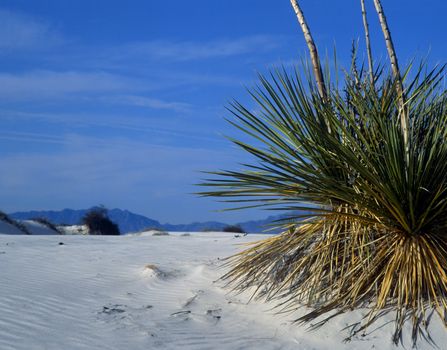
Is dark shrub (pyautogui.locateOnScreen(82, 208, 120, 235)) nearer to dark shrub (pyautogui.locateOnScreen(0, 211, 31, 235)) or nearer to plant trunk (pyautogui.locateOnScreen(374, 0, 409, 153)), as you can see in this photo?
dark shrub (pyautogui.locateOnScreen(0, 211, 31, 235))

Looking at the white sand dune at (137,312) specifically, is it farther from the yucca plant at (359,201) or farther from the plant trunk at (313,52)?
the plant trunk at (313,52)

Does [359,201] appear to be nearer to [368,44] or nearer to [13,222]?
[368,44]

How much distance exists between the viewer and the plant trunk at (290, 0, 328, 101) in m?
5.65

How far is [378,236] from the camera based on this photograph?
4.80 metres

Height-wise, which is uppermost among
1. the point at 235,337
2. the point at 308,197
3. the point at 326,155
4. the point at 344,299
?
the point at 326,155

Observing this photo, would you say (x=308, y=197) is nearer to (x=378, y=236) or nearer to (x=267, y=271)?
(x=378, y=236)

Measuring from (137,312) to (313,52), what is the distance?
3.30 meters

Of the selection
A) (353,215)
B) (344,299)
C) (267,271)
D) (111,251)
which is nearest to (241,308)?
(267,271)

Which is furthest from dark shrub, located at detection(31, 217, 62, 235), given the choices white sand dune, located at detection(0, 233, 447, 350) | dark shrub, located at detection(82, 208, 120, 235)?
white sand dune, located at detection(0, 233, 447, 350)

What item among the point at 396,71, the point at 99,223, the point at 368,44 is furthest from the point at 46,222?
the point at 396,71

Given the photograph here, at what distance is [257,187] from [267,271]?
1104 millimetres

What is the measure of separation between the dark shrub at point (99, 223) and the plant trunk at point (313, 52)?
17.0 m

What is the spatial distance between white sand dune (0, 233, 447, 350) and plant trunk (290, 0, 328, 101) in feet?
7.44

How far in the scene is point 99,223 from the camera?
22094mm
